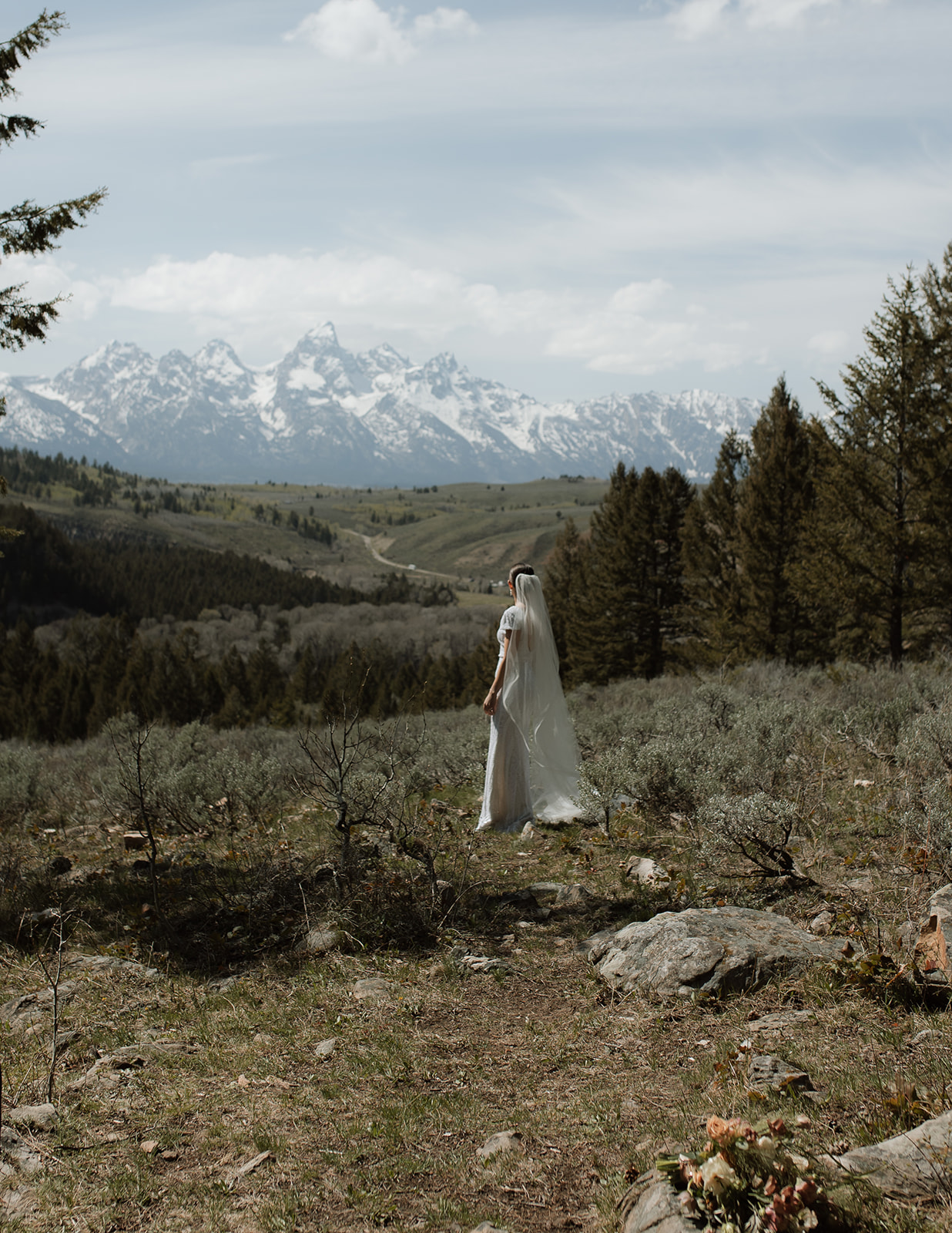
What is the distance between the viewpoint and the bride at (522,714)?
808cm

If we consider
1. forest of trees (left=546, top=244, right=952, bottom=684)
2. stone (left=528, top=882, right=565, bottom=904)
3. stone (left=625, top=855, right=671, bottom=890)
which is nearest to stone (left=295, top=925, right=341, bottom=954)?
stone (left=528, top=882, right=565, bottom=904)

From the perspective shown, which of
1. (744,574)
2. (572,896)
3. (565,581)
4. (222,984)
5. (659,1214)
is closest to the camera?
(659,1214)

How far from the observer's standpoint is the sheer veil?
809 centimetres

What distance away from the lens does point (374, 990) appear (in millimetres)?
4809

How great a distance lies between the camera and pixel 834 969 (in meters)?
4.08

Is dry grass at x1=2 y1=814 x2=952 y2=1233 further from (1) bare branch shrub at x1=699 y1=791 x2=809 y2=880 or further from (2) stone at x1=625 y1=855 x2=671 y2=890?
(1) bare branch shrub at x1=699 y1=791 x2=809 y2=880

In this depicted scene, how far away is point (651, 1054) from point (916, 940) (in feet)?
5.00

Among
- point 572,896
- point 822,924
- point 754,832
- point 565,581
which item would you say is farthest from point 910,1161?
point 565,581

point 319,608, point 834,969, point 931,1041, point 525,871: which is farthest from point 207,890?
point 319,608

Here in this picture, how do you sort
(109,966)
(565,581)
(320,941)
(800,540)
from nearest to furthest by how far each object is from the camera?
(109,966) < (320,941) < (800,540) < (565,581)

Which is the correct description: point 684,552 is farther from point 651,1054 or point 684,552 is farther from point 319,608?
point 319,608

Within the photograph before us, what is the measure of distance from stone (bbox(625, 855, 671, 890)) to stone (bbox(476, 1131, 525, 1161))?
2926mm

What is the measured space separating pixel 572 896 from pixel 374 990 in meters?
1.90

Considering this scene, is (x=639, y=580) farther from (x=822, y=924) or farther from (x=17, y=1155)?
(x=17, y=1155)
